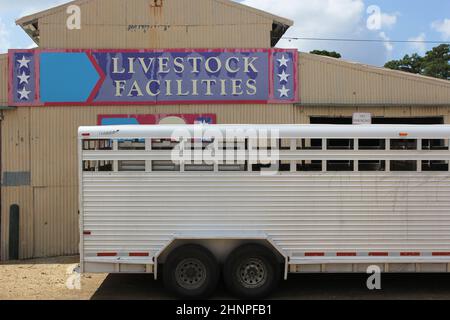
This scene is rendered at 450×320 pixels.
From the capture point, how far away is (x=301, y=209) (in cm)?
784

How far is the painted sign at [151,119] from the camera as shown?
38.4ft

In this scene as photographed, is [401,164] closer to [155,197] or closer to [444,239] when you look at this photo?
[444,239]

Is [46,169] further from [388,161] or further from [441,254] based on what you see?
[441,254]

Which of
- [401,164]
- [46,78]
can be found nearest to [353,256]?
[401,164]

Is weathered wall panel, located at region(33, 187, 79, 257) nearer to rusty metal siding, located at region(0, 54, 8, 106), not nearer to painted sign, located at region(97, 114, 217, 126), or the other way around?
painted sign, located at region(97, 114, 217, 126)

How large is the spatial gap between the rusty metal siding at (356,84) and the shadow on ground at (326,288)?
4.35 meters

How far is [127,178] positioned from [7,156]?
5103 millimetres

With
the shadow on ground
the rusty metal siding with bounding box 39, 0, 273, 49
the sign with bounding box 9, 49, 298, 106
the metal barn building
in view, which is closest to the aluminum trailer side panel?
the shadow on ground

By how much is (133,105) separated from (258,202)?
16.7ft

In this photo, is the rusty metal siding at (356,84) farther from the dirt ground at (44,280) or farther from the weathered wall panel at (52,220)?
the dirt ground at (44,280)

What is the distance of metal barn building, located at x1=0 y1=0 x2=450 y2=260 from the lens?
458 inches

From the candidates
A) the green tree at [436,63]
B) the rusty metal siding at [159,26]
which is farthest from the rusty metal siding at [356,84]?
the green tree at [436,63]

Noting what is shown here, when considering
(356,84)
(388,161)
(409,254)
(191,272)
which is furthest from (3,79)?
(409,254)

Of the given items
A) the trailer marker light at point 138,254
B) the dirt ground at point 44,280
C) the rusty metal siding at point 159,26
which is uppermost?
the rusty metal siding at point 159,26
